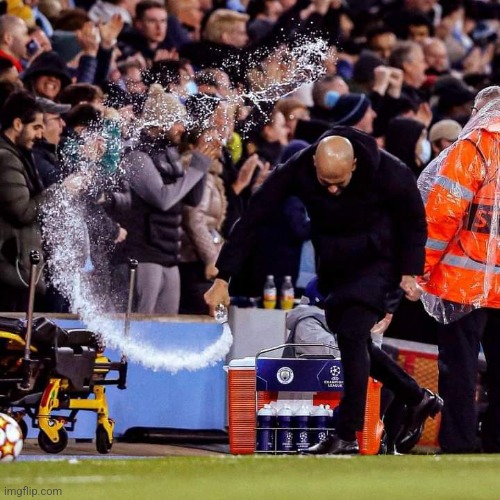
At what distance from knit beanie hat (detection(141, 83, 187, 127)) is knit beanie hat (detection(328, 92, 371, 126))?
1519 millimetres

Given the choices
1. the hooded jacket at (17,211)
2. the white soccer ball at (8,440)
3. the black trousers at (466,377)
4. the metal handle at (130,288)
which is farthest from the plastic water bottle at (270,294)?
the white soccer ball at (8,440)

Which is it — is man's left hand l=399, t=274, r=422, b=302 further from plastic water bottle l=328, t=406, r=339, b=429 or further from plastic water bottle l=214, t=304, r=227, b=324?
plastic water bottle l=214, t=304, r=227, b=324

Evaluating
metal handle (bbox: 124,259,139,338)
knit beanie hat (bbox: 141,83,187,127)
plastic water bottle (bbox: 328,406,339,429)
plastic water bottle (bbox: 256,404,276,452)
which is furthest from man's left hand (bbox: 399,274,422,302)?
knit beanie hat (bbox: 141,83,187,127)

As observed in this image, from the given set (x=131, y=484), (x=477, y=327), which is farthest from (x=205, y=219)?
(x=131, y=484)

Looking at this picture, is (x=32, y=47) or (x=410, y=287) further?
(x=32, y=47)

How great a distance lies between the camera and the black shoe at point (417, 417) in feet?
28.9

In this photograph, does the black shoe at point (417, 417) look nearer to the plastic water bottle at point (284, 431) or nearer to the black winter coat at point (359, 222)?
the plastic water bottle at point (284, 431)

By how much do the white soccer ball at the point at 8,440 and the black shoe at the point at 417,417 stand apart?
2.40 meters

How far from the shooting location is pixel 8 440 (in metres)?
7.66

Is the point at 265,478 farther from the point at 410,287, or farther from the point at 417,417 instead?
the point at 417,417

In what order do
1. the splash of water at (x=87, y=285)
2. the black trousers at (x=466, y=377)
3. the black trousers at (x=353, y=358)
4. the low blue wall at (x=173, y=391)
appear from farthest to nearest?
the low blue wall at (x=173, y=391) < the splash of water at (x=87, y=285) < the black trousers at (x=466, y=377) < the black trousers at (x=353, y=358)

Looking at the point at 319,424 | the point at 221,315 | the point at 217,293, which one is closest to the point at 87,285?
the point at 221,315

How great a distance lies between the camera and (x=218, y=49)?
12688 mm

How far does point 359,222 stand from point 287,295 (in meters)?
3.60
